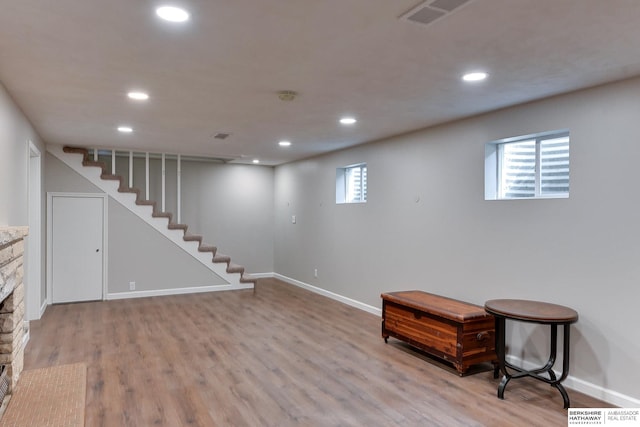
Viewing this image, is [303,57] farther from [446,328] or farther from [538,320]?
[446,328]

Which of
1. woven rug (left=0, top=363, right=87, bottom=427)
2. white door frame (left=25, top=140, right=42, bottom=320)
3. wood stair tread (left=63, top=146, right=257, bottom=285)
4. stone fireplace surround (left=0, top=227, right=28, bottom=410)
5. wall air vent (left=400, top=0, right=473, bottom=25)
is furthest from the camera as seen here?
wood stair tread (left=63, top=146, right=257, bottom=285)

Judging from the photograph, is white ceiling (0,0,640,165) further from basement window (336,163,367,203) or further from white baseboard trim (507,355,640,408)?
white baseboard trim (507,355,640,408)

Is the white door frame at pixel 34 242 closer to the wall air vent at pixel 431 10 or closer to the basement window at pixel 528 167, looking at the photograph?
the wall air vent at pixel 431 10

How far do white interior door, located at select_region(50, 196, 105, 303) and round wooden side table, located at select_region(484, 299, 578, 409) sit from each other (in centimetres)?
585

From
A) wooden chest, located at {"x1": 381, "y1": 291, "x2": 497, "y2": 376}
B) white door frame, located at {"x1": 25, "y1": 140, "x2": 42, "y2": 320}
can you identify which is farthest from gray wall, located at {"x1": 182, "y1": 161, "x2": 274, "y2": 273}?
wooden chest, located at {"x1": 381, "y1": 291, "x2": 497, "y2": 376}

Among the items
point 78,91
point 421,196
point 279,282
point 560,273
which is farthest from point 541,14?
point 279,282

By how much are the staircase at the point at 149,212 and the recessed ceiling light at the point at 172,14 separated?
5.15m

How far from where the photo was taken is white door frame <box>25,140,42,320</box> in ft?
15.7

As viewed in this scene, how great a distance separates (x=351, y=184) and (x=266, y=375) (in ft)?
12.0

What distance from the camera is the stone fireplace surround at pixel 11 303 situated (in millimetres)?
2555

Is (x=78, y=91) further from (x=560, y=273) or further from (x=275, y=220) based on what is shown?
(x=275, y=220)

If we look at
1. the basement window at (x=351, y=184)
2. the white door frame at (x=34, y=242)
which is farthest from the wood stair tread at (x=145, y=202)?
the basement window at (x=351, y=184)

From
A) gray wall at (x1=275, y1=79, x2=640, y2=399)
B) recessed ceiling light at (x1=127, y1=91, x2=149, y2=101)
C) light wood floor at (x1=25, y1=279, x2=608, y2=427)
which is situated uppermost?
recessed ceiling light at (x1=127, y1=91, x2=149, y2=101)

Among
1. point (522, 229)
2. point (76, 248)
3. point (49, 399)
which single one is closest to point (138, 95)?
point (49, 399)
